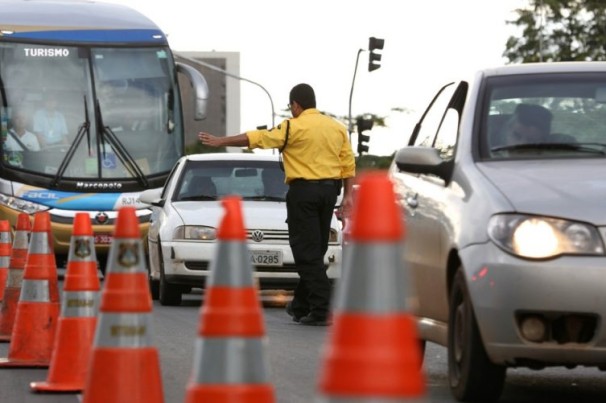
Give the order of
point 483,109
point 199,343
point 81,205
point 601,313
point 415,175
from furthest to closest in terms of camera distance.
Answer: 1. point 81,205
2. point 415,175
3. point 483,109
4. point 601,313
5. point 199,343

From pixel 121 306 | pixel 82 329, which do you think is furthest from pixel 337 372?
pixel 82 329

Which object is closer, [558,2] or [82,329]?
[82,329]

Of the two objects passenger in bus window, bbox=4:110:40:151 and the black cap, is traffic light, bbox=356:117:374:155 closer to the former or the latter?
passenger in bus window, bbox=4:110:40:151

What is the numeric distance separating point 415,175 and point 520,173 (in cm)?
145

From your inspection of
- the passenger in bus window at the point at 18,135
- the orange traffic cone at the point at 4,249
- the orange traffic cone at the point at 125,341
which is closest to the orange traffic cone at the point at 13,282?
the orange traffic cone at the point at 4,249

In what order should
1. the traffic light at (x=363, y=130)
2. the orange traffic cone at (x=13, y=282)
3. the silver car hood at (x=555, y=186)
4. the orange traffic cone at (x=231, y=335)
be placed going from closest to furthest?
the orange traffic cone at (x=231, y=335)
the silver car hood at (x=555, y=186)
the orange traffic cone at (x=13, y=282)
the traffic light at (x=363, y=130)

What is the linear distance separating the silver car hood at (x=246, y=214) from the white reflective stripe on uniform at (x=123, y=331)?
9.85m

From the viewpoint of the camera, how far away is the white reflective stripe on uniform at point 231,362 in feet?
17.4

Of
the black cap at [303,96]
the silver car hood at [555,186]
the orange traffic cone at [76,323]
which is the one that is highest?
the silver car hood at [555,186]

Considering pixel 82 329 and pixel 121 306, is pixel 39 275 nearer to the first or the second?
pixel 82 329

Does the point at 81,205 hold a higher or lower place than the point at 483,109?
lower

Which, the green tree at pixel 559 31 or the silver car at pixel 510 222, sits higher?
the silver car at pixel 510 222

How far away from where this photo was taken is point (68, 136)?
24.3 m

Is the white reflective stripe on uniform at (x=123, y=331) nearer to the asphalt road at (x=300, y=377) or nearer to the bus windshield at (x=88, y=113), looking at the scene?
the asphalt road at (x=300, y=377)
